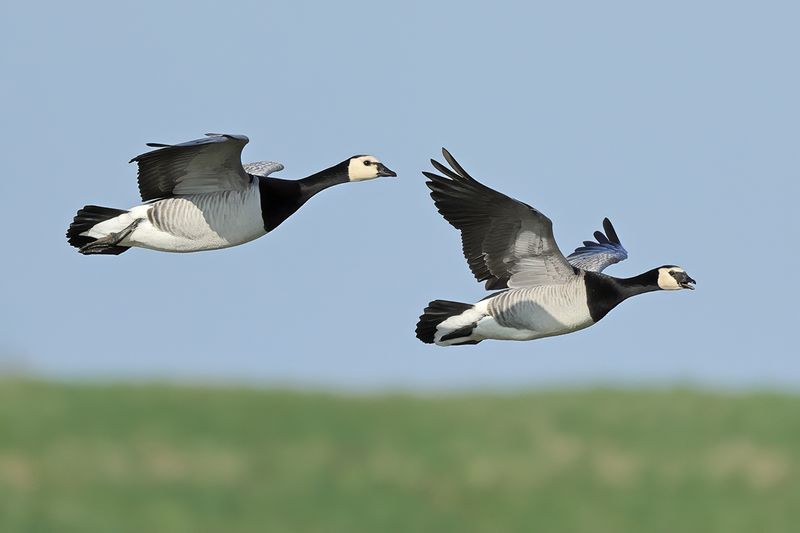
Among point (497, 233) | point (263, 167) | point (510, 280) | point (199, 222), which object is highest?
point (263, 167)

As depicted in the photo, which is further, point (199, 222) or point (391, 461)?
point (391, 461)

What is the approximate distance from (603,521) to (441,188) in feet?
52.1

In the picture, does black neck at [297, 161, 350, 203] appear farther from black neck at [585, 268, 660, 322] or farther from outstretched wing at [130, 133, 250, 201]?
black neck at [585, 268, 660, 322]

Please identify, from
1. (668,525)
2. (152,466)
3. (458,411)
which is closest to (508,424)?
(458,411)

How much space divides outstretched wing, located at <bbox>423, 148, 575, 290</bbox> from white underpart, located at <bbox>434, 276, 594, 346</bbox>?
0.13 m

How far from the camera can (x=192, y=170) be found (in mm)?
12727

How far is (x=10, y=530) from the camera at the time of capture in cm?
2581

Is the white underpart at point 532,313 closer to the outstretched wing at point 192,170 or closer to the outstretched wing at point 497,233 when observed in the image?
the outstretched wing at point 497,233

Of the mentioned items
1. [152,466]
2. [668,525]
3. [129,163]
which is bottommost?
[668,525]

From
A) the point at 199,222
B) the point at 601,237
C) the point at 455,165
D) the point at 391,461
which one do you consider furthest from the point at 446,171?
the point at 391,461

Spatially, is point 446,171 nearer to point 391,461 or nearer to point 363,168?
point 363,168

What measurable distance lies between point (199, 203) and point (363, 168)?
1.41 metres

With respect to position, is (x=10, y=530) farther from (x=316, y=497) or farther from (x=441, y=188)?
(x=441, y=188)

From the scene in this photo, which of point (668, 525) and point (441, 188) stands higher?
point (441, 188)
